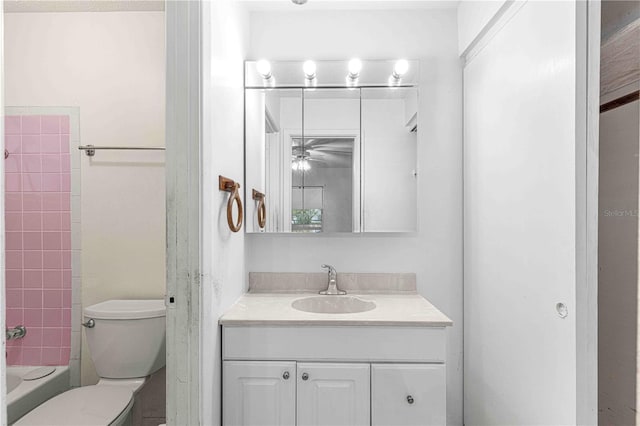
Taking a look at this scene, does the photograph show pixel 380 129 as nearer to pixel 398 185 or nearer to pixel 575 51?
pixel 398 185

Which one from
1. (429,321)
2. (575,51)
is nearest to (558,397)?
(429,321)

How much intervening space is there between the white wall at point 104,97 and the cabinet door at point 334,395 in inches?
45.6

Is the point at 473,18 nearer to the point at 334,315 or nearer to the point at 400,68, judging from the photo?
the point at 400,68

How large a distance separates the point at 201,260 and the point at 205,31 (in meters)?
0.79

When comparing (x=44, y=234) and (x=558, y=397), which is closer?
(x=558, y=397)

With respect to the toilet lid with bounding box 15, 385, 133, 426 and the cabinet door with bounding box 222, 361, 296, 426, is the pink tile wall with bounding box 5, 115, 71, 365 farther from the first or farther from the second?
the cabinet door with bounding box 222, 361, 296, 426

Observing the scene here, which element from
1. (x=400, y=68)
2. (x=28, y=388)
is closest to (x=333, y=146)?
(x=400, y=68)

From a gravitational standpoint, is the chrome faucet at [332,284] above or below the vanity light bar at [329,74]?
below

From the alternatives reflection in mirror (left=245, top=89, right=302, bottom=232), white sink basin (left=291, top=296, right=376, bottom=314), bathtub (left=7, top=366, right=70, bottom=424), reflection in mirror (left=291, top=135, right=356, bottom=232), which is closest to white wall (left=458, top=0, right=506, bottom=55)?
reflection in mirror (left=291, top=135, right=356, bottom=232)

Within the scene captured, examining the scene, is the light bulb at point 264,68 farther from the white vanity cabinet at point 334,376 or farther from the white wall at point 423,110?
→ the white vanity cabinet at point 334,376

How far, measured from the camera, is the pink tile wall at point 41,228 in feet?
6.77

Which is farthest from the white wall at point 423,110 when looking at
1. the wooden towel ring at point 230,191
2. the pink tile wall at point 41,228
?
the pink tile wall at point 41,228

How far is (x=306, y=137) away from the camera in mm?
2049

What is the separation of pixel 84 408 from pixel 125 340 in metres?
0.32
